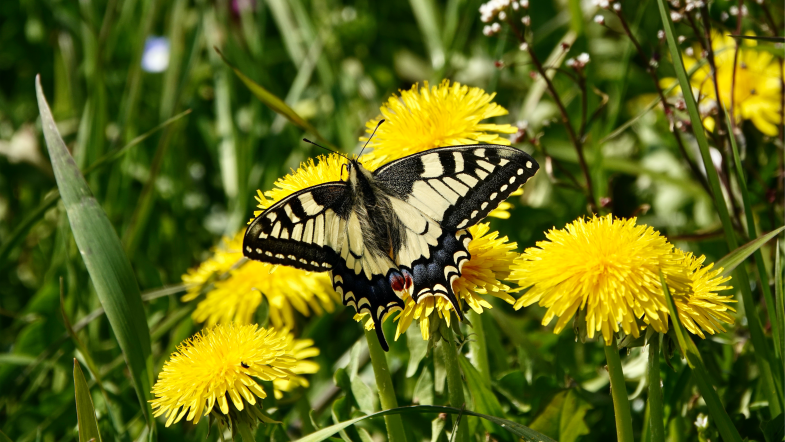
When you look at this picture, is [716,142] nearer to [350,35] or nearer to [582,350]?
[582,350]

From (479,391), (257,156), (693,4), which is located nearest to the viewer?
(479,391)

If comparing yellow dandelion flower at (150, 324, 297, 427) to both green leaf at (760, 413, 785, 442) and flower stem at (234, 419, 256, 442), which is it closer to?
flower stem at (234, 419, 256, 442)

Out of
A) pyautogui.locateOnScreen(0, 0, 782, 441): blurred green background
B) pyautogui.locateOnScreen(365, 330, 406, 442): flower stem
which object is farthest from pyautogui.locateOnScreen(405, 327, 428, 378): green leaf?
pyautogui.locateOnScreen(365, 330, 406, 442): flower stem

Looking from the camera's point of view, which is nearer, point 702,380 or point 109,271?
point 702,380

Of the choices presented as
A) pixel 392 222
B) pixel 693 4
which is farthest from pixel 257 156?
pixel 693 4

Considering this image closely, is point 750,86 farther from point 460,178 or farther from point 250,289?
point 250,289

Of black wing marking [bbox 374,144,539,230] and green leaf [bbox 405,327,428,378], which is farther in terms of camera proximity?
green leaf [bbox 405,327,428,378]
